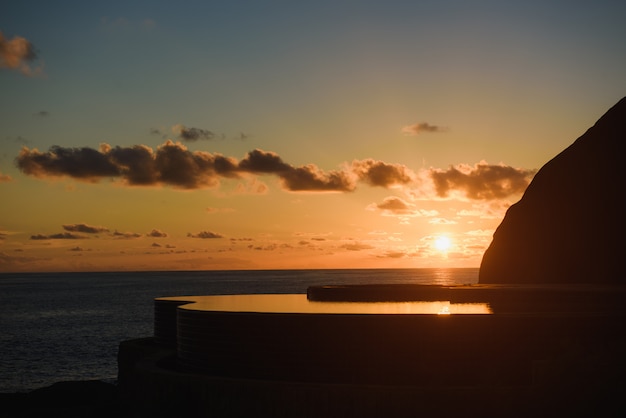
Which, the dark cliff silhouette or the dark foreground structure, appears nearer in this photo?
the dark foreground structure

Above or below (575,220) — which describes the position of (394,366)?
below

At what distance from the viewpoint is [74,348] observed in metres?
93.3

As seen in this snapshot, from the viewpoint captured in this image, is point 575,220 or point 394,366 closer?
point 394,366

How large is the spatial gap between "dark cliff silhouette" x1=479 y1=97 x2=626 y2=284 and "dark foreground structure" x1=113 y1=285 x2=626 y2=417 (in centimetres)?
5998

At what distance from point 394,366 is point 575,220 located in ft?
232

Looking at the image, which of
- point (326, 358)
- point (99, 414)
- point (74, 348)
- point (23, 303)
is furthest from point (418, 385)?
point (23, 303)

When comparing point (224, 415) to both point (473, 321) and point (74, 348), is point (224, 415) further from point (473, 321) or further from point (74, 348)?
point (74, 348)

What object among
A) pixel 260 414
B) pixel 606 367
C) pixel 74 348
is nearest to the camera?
pixel 606 367

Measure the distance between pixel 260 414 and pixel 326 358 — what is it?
376cm

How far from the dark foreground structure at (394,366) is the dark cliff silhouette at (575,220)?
60.0m

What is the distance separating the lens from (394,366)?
34.1m

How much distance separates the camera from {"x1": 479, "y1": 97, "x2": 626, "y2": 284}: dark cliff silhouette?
9419cm

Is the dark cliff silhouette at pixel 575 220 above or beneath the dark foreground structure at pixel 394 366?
above

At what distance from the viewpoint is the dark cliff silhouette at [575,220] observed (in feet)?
309
